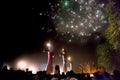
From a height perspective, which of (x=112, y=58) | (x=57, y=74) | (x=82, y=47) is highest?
(x=82, y=47)

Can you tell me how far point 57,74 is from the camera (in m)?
12.1

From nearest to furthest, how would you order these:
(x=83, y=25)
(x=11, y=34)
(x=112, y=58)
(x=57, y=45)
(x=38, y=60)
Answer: (x=112, y=58) < (x=83, y=25) < (x=11, y=34) < (x=57, y=45) < (x=38, y=60)

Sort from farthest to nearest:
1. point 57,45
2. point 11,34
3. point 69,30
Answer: point 57,45 < point 11,34 < point 69,30

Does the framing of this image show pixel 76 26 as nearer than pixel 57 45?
Yes

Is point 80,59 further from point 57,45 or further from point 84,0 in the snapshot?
point 84,0

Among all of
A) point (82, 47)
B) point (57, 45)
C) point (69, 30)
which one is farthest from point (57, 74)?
point (57, 45)

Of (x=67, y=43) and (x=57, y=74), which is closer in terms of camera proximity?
(x=57, y=74)

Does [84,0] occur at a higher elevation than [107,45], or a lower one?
higher

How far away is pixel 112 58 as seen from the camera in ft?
79.4

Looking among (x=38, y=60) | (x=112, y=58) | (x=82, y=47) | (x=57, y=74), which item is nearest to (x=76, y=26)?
(x=112, y=58)

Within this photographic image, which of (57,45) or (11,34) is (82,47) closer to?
(57,45)

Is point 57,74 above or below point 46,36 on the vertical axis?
below

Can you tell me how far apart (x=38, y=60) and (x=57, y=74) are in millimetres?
36944

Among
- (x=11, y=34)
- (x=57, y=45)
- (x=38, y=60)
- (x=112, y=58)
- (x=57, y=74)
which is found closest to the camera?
(x=57, y=74)
